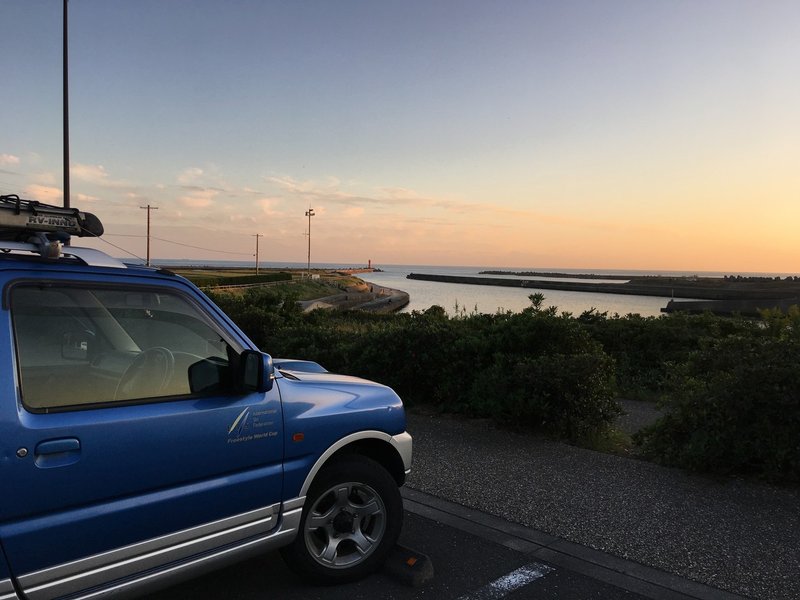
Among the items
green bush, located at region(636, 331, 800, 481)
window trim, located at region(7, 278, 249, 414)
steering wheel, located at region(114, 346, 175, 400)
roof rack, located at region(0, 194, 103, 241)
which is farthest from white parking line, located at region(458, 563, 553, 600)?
roof rack, located at region(0, 194, 103, 241)

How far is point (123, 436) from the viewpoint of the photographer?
8.20ft

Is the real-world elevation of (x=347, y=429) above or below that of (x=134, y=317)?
below

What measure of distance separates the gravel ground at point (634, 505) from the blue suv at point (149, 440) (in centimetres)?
155

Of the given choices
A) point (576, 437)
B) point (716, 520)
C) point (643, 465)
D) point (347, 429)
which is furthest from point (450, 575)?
point (576, 437)

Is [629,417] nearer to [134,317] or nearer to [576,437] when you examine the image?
[576,437]

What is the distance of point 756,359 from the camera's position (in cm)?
532

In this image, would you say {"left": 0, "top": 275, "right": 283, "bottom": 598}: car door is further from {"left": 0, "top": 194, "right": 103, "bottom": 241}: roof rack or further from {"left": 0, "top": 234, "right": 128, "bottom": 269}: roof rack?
{"left": 0, "top": 194, "right": 103, "bottom": 241}: roof rack

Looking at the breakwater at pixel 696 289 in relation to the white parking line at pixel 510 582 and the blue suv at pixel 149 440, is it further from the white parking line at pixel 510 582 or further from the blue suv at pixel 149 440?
the blue suv at pixel 149 440

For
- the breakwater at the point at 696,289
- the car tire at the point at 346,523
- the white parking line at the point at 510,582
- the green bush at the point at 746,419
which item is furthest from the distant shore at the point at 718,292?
the car tire at the point at 346,523

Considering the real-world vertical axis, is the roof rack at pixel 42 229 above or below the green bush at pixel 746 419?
above

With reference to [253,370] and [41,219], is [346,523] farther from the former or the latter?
[41,219]

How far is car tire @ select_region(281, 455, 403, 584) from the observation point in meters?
3.32

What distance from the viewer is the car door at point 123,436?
89.2 inches

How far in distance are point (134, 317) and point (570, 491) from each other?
375 cm
